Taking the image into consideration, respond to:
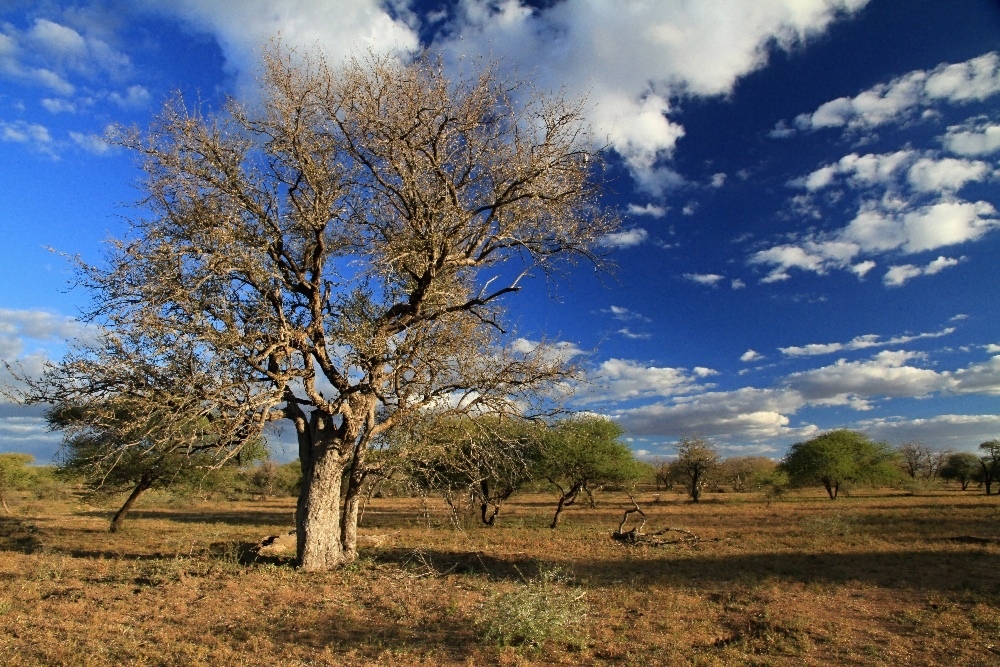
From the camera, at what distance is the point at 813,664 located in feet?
24.9

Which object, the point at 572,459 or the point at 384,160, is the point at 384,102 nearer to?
the point at 384,160

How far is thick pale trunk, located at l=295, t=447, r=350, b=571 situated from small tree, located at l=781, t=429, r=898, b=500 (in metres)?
54.3

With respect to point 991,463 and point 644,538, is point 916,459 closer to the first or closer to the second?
point 991,463

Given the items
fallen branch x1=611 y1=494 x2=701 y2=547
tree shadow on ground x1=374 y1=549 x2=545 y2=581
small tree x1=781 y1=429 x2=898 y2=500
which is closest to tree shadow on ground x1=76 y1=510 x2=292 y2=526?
tree shadow on ground x1=374 y1=549 x2=545 y2=581

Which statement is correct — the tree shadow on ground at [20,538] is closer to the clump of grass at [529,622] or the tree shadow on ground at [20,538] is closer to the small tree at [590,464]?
the clump of grass at [529,622]

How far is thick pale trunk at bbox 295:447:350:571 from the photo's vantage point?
13.0m

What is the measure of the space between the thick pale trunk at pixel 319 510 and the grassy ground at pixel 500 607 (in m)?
0.61

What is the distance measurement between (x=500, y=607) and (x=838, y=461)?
189 feet

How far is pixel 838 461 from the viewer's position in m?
54.3

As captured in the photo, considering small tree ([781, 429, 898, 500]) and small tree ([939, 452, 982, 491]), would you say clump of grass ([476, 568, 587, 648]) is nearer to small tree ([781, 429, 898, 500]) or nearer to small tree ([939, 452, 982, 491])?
small tree ([781, 429, 898, 500])

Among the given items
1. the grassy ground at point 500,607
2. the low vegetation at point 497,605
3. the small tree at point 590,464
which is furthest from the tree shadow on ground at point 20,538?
the small tree at point 590,464

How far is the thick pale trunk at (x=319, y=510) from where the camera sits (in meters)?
13.0

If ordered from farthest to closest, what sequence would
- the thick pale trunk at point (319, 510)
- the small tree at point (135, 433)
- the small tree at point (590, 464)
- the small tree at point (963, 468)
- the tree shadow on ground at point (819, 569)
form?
the small tree at point (963, 468) → the small tree at point (590, 464) → the tree shadow on ground at point (819, 569) → the thick pale trunk at point (319, 510) → the small tree at point (135, 433)

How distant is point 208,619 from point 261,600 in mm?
1432
